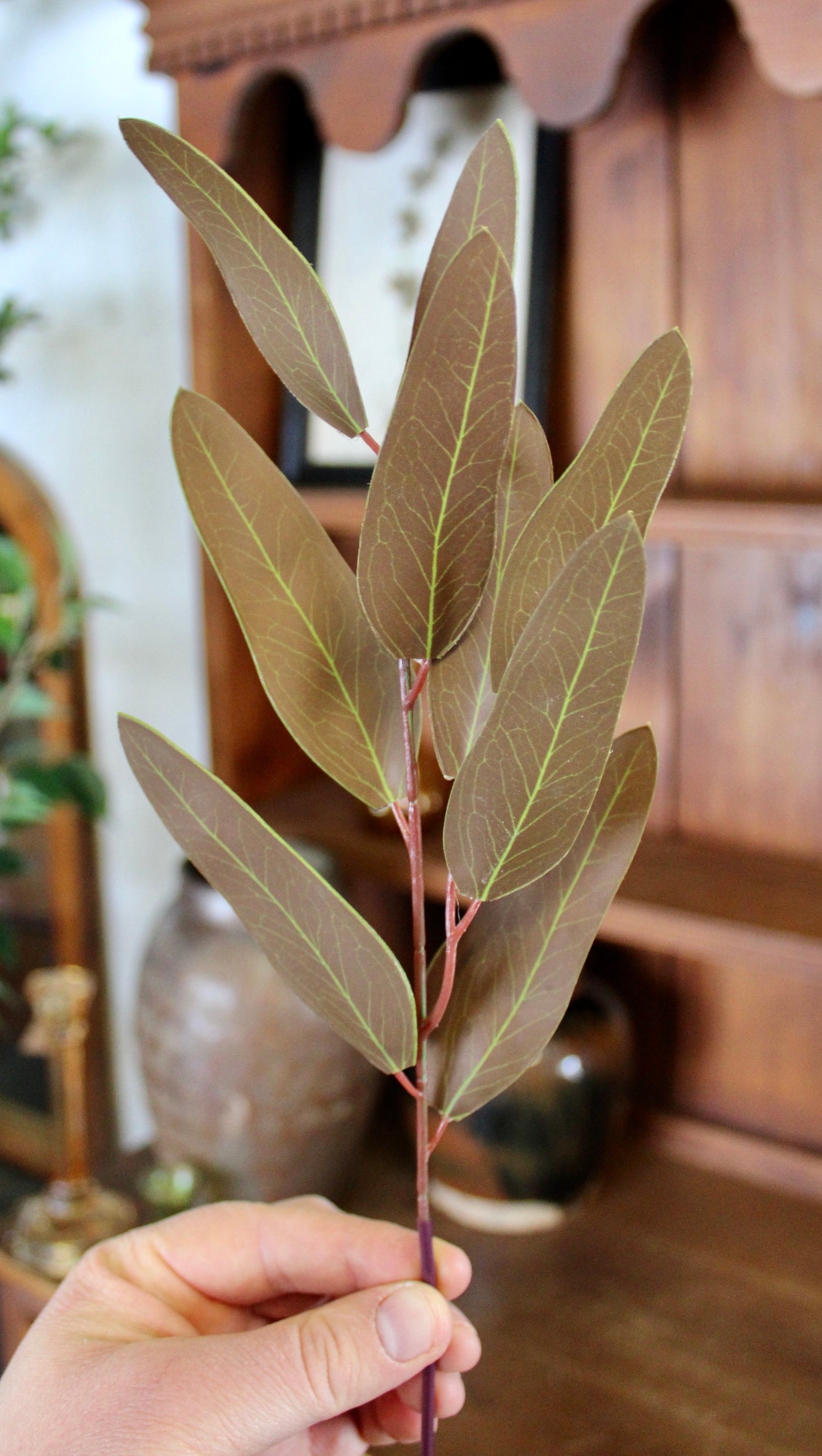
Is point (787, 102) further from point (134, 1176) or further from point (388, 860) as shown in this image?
point (134, 1176)

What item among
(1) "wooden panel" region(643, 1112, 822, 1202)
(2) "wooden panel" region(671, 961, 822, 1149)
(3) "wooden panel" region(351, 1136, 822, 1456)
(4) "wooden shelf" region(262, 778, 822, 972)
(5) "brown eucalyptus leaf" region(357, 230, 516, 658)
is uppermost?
(5) "brown eucalyptus leaf" region(357, 230, 516, 658)

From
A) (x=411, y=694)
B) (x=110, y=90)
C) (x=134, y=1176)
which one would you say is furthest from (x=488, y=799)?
(x=110, y=90)

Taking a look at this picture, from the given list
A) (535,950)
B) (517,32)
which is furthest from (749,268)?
(535,950)

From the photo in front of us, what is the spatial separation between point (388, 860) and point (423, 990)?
0.57 meters

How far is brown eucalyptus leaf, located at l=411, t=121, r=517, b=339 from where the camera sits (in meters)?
0.51

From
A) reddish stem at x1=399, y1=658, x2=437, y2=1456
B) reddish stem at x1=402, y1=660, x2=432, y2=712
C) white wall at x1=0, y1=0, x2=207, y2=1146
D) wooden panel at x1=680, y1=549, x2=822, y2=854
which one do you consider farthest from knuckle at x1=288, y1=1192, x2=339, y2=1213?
white wall at x1=0, y1=0, x2=207, y2=1146

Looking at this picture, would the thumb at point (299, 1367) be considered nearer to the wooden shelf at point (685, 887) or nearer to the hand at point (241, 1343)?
the hand at point (241, 1343)

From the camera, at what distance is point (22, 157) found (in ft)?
5.01

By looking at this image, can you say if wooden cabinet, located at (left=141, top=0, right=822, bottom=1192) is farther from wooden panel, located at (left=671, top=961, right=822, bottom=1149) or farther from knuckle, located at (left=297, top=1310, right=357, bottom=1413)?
knuckle, located at (left=297, top=1310, right=357, bottom=1413)

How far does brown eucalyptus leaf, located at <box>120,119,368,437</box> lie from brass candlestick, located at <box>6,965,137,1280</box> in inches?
32.6

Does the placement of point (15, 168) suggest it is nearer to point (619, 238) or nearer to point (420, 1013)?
point (619, 238)

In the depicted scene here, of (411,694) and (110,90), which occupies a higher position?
(110,90)

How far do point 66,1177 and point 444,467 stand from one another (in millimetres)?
970

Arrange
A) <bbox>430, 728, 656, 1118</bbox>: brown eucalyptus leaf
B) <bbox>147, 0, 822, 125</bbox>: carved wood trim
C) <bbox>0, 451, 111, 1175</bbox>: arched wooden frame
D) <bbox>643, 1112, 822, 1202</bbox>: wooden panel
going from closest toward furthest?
<bbox>430, 728, 656, 1118</bbox>: brown eucalyptus leaf < <bbox>147, 0, 822, 125</bbox>: carved wood trim < <bbox>643, 1112, 822, 1202</bbox>: wooden panel < <bbox>0, 451, 111, 1175</bbox>: arched wooden frame
